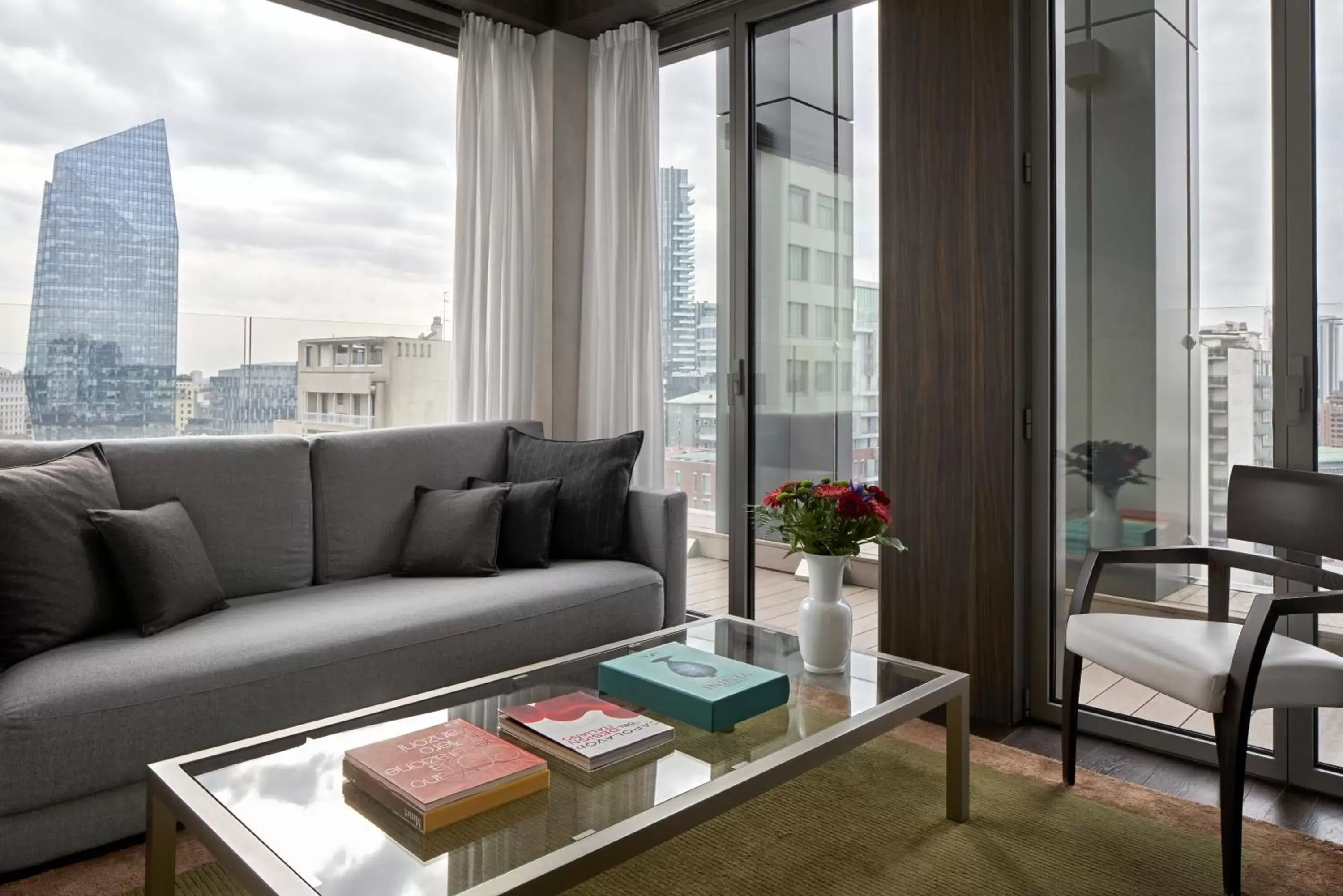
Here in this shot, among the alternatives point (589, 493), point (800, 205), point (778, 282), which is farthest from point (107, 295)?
point (800, 205)

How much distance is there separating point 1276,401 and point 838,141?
6.03ft

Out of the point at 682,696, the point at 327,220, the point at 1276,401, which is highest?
the point at 327,220

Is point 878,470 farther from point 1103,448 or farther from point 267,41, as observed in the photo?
point 267,41

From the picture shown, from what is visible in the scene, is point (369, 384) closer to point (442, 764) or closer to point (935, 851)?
point (442, 764)

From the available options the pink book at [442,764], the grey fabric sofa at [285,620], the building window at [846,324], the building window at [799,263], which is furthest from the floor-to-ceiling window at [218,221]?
the pink book at [442,764]

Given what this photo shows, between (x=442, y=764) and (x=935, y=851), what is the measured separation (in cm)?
116

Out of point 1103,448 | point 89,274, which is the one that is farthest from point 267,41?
point 1103,448

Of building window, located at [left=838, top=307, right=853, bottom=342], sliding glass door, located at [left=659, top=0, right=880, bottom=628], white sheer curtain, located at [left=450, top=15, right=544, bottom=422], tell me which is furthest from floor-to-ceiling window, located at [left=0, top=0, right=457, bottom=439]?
building window, located at [left=838, top=307, right=853, bottom=342]

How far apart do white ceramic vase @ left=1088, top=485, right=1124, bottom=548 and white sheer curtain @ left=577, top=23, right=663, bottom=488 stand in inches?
71.8

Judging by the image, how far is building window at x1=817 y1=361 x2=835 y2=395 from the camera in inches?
141

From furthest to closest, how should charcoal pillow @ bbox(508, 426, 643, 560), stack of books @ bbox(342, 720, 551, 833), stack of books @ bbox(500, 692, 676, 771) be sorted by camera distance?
charcoal pillow @ bbox(508, 426, 643, 560), stack of books @ bbox(500, 692, 676, 771), stack of books @ bbox(342, 720, 551, 833)

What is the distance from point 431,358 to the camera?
162 inches

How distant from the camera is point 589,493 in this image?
10.6 ft

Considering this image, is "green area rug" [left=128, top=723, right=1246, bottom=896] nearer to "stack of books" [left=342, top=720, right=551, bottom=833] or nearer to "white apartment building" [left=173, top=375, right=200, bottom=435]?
"stack of books" [left=342, top=720, right=551, bottom=833]
